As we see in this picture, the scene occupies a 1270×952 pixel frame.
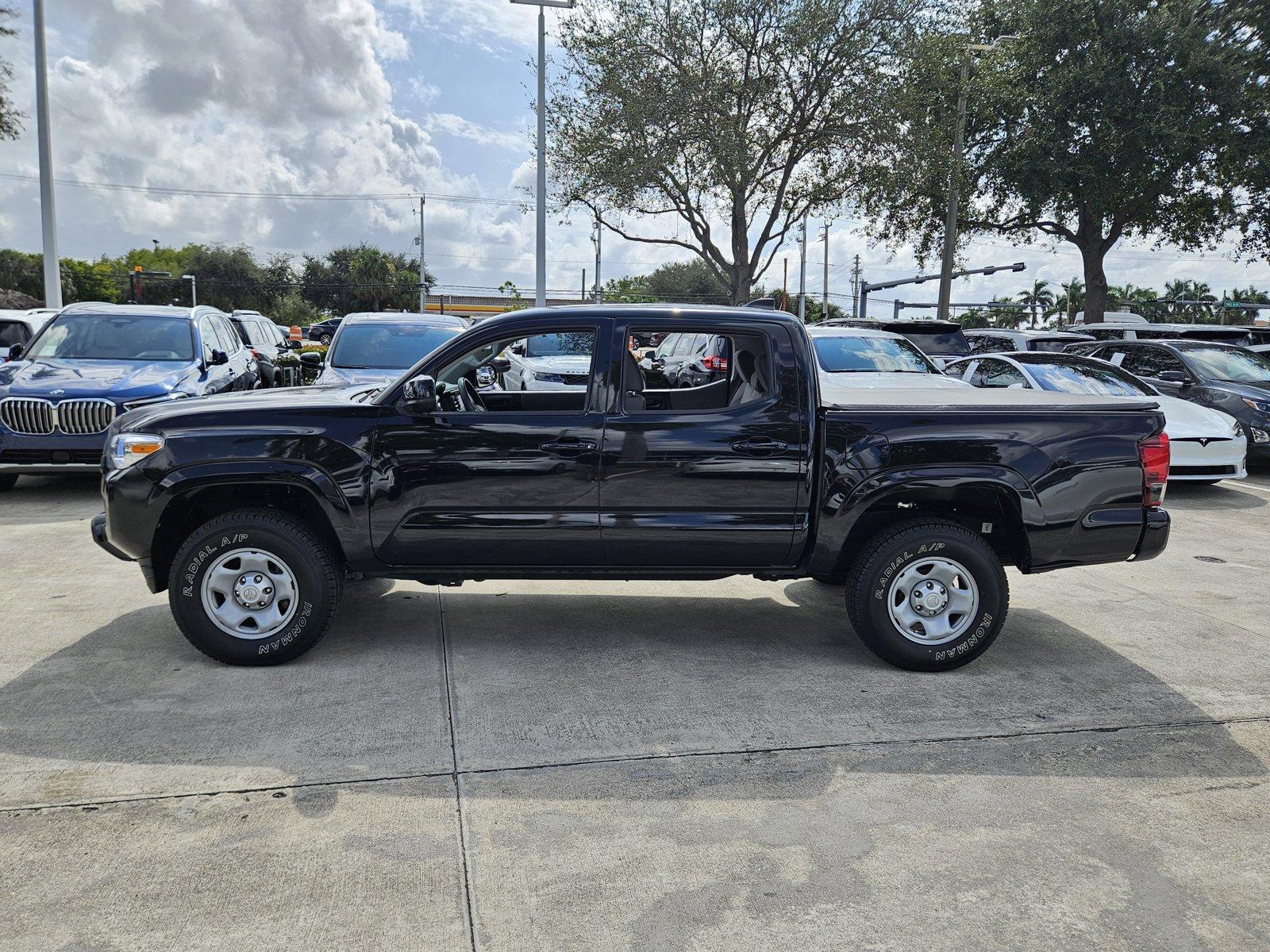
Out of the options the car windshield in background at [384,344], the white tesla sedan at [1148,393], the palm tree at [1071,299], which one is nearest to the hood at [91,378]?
the car windshield in background at [384,344]

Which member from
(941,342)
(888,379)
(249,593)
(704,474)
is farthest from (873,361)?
(249,593)

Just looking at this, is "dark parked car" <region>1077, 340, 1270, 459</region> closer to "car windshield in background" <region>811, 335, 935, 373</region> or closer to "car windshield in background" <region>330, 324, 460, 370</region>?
"car windshield in background" <region>811, 335, 935, 373</region>

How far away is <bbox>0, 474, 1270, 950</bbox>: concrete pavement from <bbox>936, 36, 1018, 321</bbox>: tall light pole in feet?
60.1

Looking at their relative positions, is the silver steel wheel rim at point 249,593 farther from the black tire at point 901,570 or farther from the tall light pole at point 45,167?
the tall light pole at point 45,167

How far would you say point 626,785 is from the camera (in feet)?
12.4

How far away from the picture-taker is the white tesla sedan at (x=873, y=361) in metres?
10.6

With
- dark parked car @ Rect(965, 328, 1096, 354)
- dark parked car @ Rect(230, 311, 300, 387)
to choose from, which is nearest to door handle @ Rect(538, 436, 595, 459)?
dark parked car @ Rect(230, 311, 300, 387)

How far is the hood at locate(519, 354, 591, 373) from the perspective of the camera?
11234mm

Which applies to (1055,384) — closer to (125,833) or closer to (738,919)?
(738,919)

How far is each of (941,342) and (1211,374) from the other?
5.28m

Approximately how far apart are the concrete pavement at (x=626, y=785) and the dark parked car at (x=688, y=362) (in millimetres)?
1546

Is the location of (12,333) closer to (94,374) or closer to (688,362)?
(94,374)

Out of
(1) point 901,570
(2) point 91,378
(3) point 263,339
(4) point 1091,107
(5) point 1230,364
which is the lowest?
(1) point 901,570

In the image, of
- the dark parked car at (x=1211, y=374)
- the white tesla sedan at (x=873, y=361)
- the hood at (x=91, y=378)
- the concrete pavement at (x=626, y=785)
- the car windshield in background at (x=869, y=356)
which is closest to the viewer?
the concrete pavement at (x=626, y=785)
